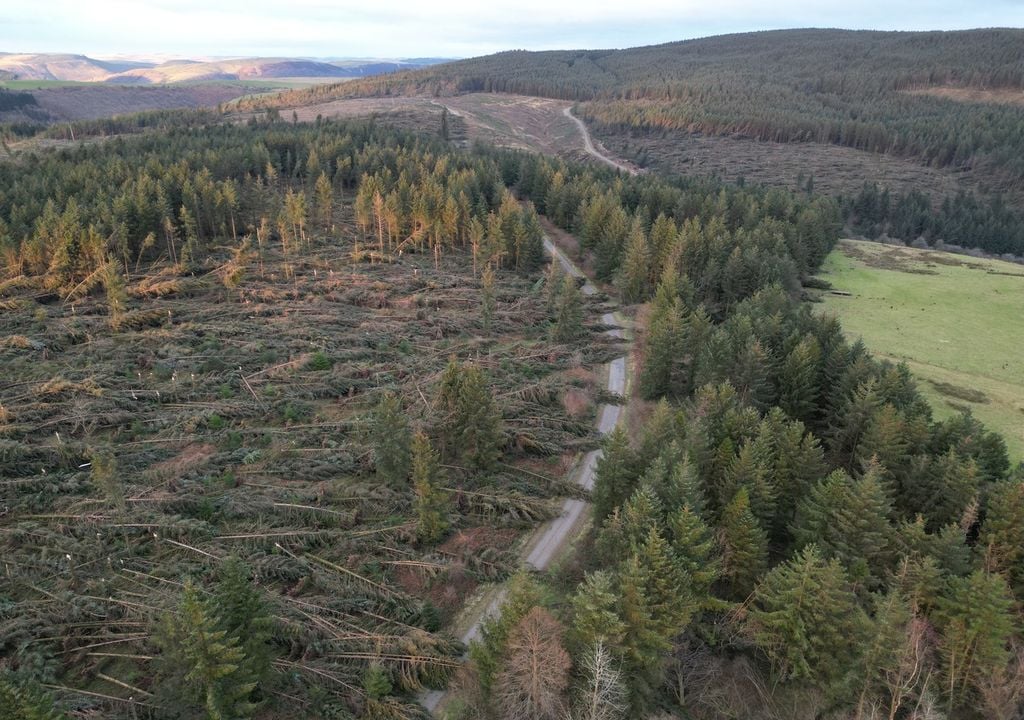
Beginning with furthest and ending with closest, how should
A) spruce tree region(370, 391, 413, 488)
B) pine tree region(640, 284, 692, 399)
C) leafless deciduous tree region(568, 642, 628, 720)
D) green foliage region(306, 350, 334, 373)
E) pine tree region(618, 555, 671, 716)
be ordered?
green foliage region(306, 350, 334, 373), pine tree region(640, 284, 692, 399), spruce tree region(370, 391, 413, 488), pine tree region(618, 555, 671, 716), leafless deciduous tree region(568, 642, 628, 720)

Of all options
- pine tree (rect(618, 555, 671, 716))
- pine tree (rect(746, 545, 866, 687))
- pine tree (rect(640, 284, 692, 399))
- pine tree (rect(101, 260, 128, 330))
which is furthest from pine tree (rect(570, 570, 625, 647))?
pine tree (rect(101, 260, 128, 330))

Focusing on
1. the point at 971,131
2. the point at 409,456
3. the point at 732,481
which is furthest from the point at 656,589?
the point at 971,131

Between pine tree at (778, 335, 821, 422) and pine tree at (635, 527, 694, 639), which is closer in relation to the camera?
pine tree at (635, 527, 694, 639)

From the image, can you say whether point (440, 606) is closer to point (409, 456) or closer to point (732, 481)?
point (409, 456)

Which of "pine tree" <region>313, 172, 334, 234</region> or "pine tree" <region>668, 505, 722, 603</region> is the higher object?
"pine tree" <region>313, 172, 334, 234</region>

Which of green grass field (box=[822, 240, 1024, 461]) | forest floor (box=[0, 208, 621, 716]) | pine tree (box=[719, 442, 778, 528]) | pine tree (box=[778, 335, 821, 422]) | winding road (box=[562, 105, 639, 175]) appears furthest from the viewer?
winding road (box=[562, 105, 639, 175])

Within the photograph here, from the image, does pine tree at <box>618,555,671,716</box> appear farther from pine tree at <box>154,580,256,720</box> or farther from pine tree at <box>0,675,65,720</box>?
pine tree at <box>0,675,65,720</box>

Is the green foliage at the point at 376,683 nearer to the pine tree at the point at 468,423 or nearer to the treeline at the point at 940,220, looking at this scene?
the pine tree at the point at 468,423

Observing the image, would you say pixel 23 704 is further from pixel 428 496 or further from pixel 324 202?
pixel 324 202
